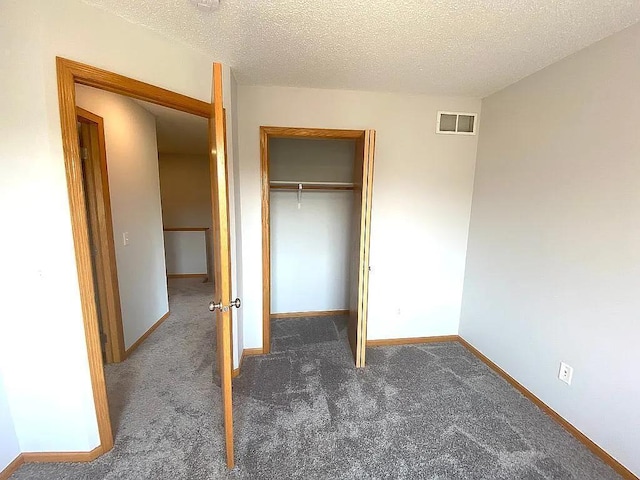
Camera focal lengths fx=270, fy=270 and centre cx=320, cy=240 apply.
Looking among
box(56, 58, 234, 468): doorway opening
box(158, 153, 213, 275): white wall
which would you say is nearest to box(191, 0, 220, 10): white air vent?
box(56, 58, 234, 468): doorway opening

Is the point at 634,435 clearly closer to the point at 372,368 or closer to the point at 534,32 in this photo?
the point at 372,368

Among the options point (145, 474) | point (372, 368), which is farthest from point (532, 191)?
point (145, 474)

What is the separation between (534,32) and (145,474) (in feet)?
10.7

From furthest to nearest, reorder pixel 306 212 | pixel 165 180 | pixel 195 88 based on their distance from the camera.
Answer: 1. pixel 165 180
2. pixel 306 212
3. pixel 195 88

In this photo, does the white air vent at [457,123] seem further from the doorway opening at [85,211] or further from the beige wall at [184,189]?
the beige wall at [184,189]

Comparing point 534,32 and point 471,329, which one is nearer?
point 534,32

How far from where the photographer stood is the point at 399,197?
264 centimetres

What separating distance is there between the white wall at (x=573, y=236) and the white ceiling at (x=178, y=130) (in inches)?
116

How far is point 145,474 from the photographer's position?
1.45 metres

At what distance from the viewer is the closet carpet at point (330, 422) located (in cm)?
150

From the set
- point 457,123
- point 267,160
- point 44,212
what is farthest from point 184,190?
point 457,123

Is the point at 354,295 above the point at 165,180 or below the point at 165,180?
below

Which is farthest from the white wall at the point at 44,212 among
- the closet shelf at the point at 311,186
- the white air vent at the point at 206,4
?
the closet shelf at the point at 311,186

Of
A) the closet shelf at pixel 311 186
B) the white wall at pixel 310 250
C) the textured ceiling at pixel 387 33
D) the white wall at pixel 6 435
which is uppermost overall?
the textured ceiling at pixel 387 33
